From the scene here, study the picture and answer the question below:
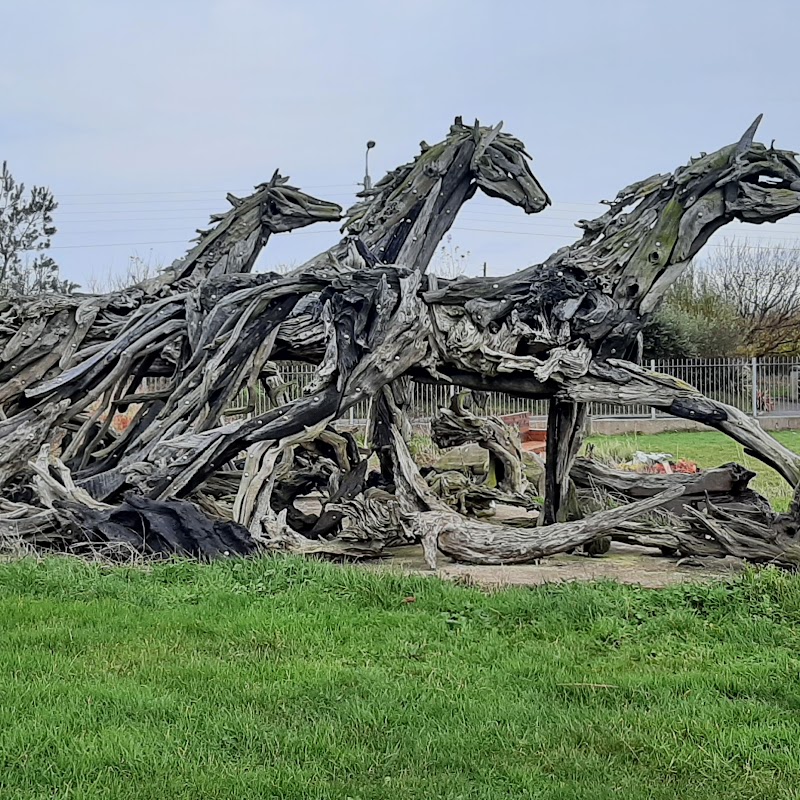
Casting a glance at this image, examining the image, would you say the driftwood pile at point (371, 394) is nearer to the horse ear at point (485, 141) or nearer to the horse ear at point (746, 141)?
the horse ear at point (746, 141)

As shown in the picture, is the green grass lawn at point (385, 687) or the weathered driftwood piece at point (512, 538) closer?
the green grass lawn at point (385, 687)

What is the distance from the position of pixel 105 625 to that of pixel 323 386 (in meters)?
3.24

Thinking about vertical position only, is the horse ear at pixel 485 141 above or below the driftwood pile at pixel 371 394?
above

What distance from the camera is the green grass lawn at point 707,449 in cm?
1284

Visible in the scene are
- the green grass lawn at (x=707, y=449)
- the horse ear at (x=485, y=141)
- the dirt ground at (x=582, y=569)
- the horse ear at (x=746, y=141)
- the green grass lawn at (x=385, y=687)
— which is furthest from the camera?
the green grass lawn at (x=707, y=449)

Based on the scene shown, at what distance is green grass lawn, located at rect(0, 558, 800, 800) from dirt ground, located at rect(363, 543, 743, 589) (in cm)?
63

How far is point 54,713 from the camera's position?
12.8 feet

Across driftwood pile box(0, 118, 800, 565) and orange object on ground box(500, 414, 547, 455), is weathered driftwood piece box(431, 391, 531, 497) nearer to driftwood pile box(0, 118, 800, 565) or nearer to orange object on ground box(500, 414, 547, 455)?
driftwood pile box(0, 118, 800, 565)

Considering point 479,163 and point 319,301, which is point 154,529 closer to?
point 319,301

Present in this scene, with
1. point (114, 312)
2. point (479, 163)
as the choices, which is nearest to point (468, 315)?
point (479, 163)

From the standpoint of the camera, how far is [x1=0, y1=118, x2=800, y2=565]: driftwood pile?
7.40 meters

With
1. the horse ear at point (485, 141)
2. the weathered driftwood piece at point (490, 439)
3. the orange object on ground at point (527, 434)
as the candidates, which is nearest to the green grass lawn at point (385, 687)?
the weathered driftwood piece at point (490, 439)

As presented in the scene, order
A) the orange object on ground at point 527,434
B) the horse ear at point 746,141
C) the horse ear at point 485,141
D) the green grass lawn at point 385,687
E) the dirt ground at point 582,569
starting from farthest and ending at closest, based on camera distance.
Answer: the orange object on ground at point 527,434 → the horse ear at point 485,141 → the horse ear at point 746,141 → the dirt ground at point 582,569 → the green grass lawn at point 385,687

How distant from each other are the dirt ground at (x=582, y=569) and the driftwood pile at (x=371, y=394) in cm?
15
